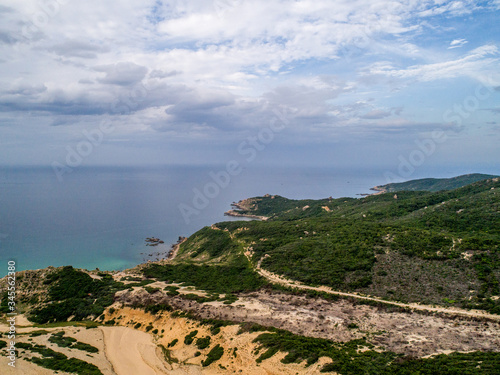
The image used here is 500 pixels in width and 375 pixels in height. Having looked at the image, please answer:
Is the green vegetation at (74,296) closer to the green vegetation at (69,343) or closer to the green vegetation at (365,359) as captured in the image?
the green vegetation at (69,343)

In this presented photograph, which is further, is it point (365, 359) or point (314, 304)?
point (314, 304)

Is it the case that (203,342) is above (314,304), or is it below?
below

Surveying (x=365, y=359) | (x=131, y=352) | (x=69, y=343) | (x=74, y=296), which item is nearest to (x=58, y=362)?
(x=69, y=343)

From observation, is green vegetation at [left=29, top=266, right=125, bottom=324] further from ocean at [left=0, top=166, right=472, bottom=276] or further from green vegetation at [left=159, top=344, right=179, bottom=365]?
ocean at [left=0, top=166, right=472, bottom=276]

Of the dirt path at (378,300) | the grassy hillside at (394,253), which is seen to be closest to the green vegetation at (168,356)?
the grassy hillside at (394,253)

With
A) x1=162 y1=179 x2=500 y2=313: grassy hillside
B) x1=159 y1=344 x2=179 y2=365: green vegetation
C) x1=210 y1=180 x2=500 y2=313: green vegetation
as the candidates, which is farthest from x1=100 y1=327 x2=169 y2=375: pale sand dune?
x1=210 y1=180 x2=500 y2=313: green vegetation

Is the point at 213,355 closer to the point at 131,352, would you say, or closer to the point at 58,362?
the point at 131,352
